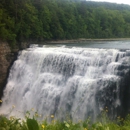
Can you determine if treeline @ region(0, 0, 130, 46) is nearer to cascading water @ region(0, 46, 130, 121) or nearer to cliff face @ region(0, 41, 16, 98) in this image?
cliff face @ region(0, 41, 16, 98)

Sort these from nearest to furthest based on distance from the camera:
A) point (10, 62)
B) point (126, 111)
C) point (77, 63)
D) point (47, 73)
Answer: point (126, 111)
point (77, 63)
point (47, 73)
point (10, 62)

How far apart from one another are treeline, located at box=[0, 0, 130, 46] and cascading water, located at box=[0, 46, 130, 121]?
3.89 meters

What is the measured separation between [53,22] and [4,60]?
13766 mm

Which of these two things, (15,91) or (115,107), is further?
(15,91)

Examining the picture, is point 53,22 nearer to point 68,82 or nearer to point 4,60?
point 4,60

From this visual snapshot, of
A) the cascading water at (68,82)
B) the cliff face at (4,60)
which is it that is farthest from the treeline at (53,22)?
the cascading water at (68,82)

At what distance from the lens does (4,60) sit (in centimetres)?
1725

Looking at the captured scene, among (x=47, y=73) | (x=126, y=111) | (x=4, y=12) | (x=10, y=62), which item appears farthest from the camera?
(x=4, y=12)

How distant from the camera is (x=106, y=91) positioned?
11625mm

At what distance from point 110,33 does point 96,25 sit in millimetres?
2894

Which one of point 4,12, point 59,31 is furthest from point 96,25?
point 4,12

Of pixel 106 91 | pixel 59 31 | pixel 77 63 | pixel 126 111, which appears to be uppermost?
pixel 59 31

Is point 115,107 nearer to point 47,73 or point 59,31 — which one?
point 47,73

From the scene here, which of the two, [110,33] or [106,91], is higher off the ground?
[110,33]
